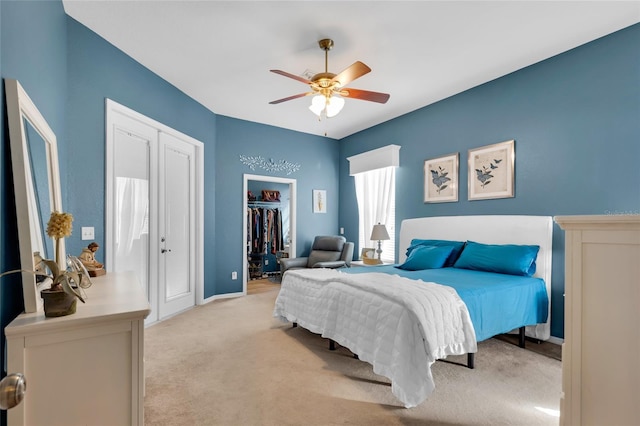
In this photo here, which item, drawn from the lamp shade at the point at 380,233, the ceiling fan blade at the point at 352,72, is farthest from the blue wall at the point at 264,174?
the ceiling fan blade at the point at 352,72

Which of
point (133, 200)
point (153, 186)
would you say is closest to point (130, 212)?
point (133, 200)

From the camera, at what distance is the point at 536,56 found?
10.4 feet

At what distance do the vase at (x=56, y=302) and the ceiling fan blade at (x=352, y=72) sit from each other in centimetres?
231

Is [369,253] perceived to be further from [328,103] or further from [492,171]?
[328,103]

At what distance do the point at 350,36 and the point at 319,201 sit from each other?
3.59 metres

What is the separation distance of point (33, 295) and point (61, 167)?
1715mm

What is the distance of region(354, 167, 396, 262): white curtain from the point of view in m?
5.16

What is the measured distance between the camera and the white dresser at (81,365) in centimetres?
107

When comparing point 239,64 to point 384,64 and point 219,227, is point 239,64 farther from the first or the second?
point 219,227

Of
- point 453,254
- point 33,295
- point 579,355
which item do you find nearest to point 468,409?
point 579,355

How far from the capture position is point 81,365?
115cm

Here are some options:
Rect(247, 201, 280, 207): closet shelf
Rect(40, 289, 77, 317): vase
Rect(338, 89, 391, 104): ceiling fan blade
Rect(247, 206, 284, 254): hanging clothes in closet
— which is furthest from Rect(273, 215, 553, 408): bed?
Rect(247, 201, 280, 207): closet shelf

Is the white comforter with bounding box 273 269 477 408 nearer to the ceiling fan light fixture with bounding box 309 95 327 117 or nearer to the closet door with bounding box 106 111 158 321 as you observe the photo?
the ceiling fan light fixture with bounding box 309 95 327 117

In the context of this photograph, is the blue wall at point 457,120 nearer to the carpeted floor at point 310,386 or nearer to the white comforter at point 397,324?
the carpeted floor at point 310,386
